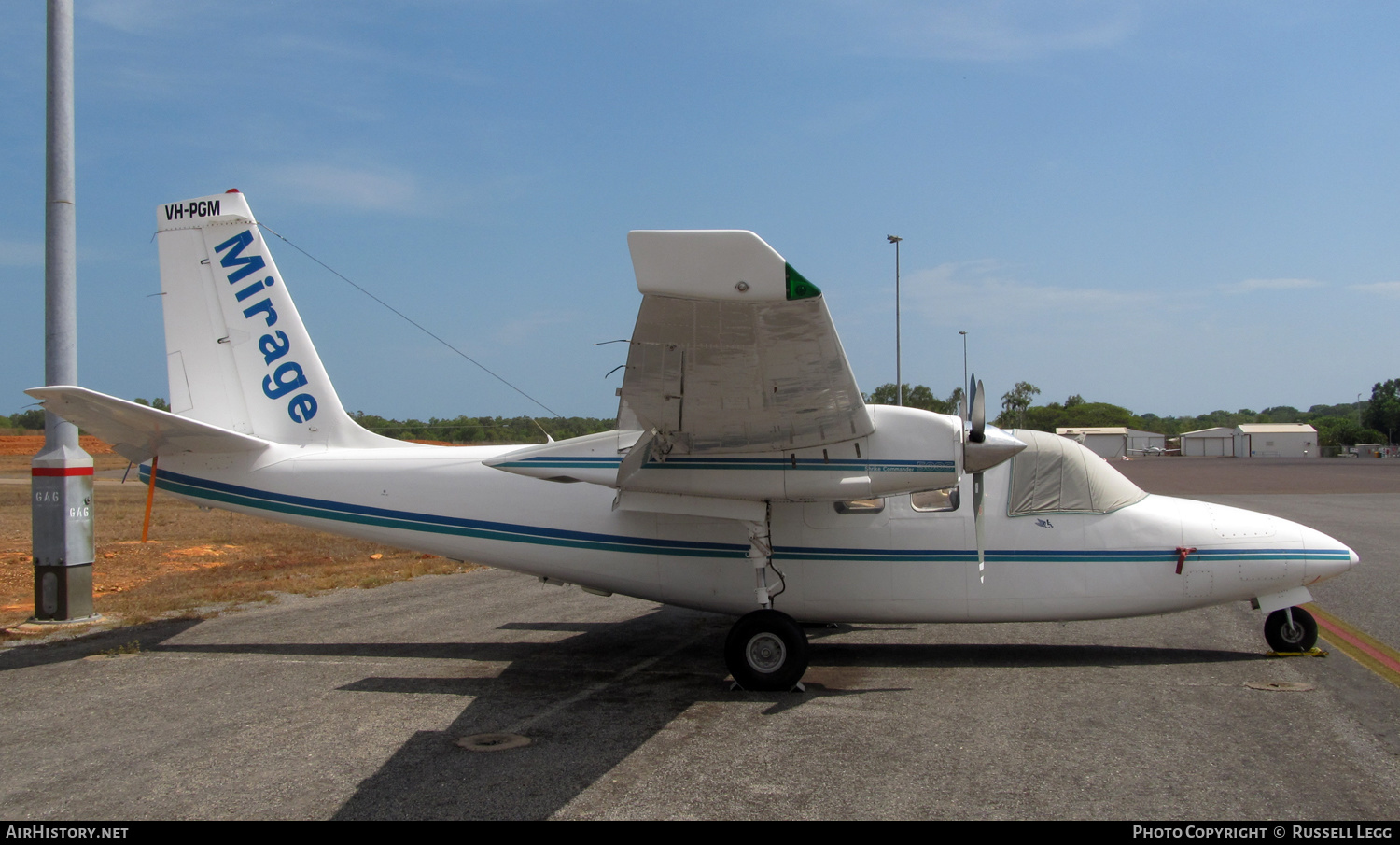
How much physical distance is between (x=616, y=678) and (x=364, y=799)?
2.90m

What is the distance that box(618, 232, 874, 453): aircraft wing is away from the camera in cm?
425

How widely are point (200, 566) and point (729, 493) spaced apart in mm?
11150

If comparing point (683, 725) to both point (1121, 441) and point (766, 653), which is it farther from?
point (1121, 441)

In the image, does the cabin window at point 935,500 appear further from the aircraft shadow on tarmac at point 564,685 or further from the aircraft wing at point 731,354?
the aircraft wing at point 731,354

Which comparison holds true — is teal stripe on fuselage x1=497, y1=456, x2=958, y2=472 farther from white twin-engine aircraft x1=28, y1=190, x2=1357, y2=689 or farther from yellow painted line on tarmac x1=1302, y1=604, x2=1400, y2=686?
yellow painted line on tarmac x1=1302, y1=604, x2=1400, y2=686

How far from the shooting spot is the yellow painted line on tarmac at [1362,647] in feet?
23.7

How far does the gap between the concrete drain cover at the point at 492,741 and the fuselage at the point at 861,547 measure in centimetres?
253

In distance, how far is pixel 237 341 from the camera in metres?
9.12

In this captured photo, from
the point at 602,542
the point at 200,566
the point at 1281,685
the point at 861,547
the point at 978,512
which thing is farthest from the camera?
the point at 200,566

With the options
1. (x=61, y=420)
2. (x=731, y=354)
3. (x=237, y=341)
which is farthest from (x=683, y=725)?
(x=61, y=420)

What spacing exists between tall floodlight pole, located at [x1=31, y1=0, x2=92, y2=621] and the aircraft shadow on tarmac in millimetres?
993

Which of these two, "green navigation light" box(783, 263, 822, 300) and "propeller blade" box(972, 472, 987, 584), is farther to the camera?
"propeller blade" box(972, 472, 987, 584)

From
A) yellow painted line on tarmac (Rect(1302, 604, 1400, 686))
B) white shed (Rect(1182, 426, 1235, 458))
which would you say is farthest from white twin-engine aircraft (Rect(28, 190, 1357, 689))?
white shed (Rect(1182, 426, 1235, 458))

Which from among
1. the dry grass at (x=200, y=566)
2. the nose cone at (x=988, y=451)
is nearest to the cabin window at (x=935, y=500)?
the nose cone at (x=988, y=451)
